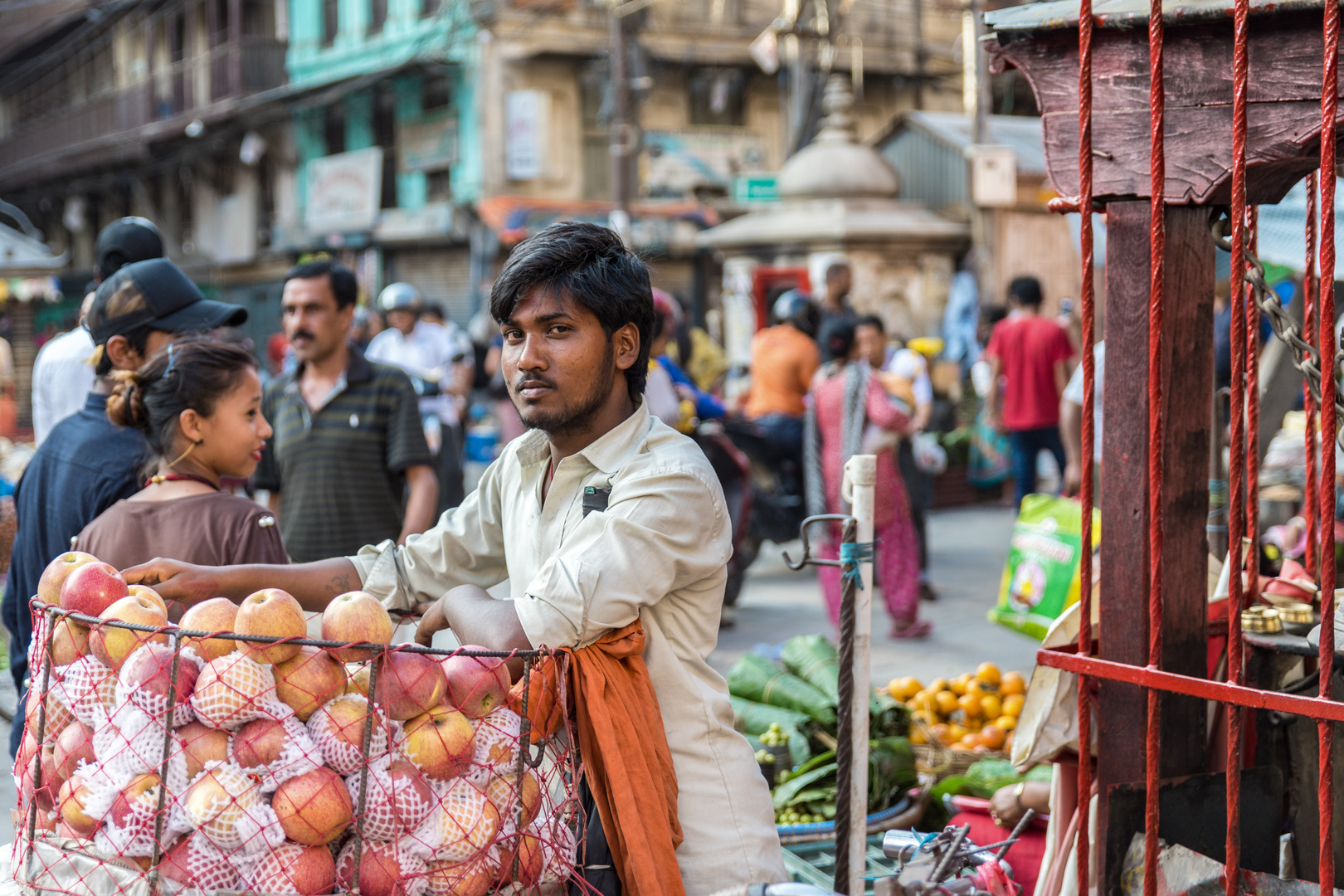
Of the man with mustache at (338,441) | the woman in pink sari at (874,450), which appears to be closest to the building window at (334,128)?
the woman in pink sari at (874,450)

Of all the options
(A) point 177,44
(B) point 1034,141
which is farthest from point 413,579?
(A) point 177,44

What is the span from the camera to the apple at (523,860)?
5.98 ft

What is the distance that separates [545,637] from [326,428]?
2.59 m

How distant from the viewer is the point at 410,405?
4.34 m

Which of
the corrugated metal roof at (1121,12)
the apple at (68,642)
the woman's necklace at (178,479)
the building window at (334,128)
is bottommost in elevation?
the apple at (68,642)

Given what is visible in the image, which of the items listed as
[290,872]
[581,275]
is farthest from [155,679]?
[581,275]

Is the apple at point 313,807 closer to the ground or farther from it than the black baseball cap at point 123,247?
closer to the ground

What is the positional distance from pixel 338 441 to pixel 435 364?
237 inches

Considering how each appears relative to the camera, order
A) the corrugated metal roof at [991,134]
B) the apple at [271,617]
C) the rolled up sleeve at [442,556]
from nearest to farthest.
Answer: the apple at [271,617]
the rolled up sleeve at [442,556]
the corrugated metal roof at [991,134]

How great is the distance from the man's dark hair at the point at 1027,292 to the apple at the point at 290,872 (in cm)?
816

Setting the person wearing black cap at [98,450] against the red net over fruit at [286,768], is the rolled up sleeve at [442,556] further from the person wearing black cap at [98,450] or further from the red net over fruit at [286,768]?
Answer: the person wearing black cap at [98,450]

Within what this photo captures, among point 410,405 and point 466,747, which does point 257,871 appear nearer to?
point 466,747

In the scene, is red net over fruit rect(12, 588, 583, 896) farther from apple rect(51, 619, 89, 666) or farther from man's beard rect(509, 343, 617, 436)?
man's beard rect(509, 343, 617, 436)

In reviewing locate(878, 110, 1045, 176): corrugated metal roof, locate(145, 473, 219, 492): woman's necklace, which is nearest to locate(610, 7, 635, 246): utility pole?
locate(878, 110, 1045, 176): corrugated metal roof
